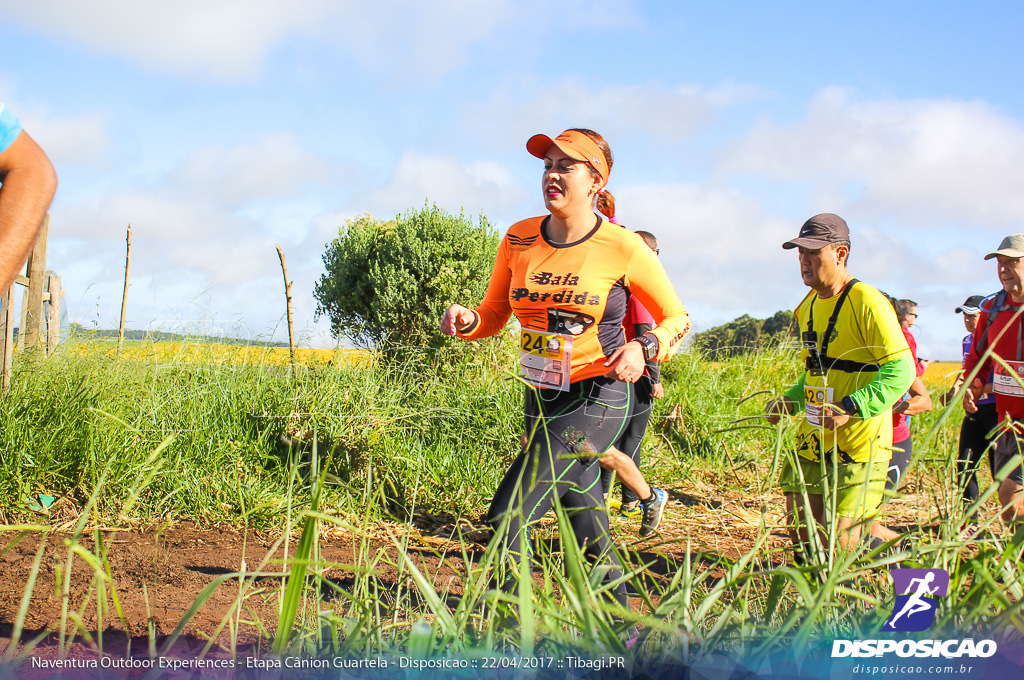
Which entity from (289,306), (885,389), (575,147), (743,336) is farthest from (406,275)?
(885,389)

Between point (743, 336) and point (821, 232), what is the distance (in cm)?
674

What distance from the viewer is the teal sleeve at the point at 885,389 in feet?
10.6

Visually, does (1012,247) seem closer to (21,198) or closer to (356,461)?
(356,461)

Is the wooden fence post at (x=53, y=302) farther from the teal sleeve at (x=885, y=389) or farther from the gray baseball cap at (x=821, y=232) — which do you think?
the teal sleeve at (x=885, y=389)

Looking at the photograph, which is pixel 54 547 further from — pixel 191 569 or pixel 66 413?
pixel 66 413

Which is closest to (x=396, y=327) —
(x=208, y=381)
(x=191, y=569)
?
(x=208, y=381)

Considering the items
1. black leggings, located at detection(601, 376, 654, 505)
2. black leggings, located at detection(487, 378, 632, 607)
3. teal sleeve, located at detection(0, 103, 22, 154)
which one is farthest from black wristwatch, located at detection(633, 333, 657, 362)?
teal sleeve, located at detection(0, 103, 22, 154)

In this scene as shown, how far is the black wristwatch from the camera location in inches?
124

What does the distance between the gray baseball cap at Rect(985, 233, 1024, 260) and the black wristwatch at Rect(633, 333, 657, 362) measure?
255cm

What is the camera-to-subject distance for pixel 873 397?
3.24 metres

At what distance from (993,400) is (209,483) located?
5.68 meters

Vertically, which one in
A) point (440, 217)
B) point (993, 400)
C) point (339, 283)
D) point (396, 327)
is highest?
point (440, 217)

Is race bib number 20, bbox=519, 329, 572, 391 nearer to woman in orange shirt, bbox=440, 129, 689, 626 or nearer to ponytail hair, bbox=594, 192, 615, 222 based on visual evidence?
woman in orange shirt, bbox=440, 129, 689, 626

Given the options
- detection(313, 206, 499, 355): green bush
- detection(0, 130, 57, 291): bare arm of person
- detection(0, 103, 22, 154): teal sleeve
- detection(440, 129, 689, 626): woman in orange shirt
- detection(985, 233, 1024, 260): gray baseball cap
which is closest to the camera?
detection(0, 130, 57, 291): bare arm of person
